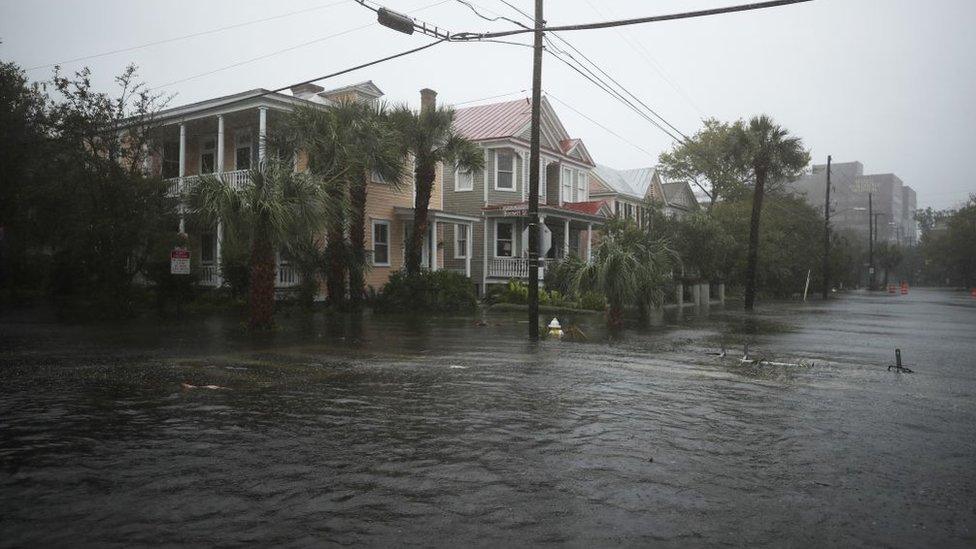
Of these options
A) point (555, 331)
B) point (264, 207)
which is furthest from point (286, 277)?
point (555, 331)

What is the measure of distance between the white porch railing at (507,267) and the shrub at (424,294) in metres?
7.53

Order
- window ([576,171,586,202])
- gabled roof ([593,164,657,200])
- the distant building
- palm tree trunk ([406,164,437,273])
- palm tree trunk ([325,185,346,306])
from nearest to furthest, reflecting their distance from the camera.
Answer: palm tree trunk ([325,185,346,306])
palm tree trunk ([406,164,437,273])
window ([576,171,586,202])
gabled roof ([593,164,657,200])
the distant building

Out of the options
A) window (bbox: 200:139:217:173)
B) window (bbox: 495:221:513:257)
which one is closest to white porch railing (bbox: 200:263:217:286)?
window (bbox: 200:139:217:173)

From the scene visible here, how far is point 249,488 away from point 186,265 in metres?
15.0

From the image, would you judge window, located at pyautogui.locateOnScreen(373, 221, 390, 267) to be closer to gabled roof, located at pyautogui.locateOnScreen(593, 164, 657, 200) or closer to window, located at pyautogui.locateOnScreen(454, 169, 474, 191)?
window, located at pyautogui.locateOnScreen(454, 169, 474, 191)

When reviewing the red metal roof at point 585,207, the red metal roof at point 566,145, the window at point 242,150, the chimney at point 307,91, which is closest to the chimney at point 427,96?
the chimney at point 307,91

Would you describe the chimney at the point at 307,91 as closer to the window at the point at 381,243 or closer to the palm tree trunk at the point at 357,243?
the window at the point at 381,243

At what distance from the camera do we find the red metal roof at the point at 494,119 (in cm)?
3450

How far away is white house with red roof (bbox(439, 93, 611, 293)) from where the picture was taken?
33.2 m

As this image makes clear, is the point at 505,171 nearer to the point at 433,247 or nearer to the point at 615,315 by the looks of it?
the point at 433,247

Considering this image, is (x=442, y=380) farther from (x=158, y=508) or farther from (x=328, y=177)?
(x=328, y=177)

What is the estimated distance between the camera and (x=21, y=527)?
385 centimetres

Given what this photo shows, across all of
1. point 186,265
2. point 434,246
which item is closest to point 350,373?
point 186,265

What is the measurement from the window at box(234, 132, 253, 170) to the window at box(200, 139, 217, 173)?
1.38 metres
